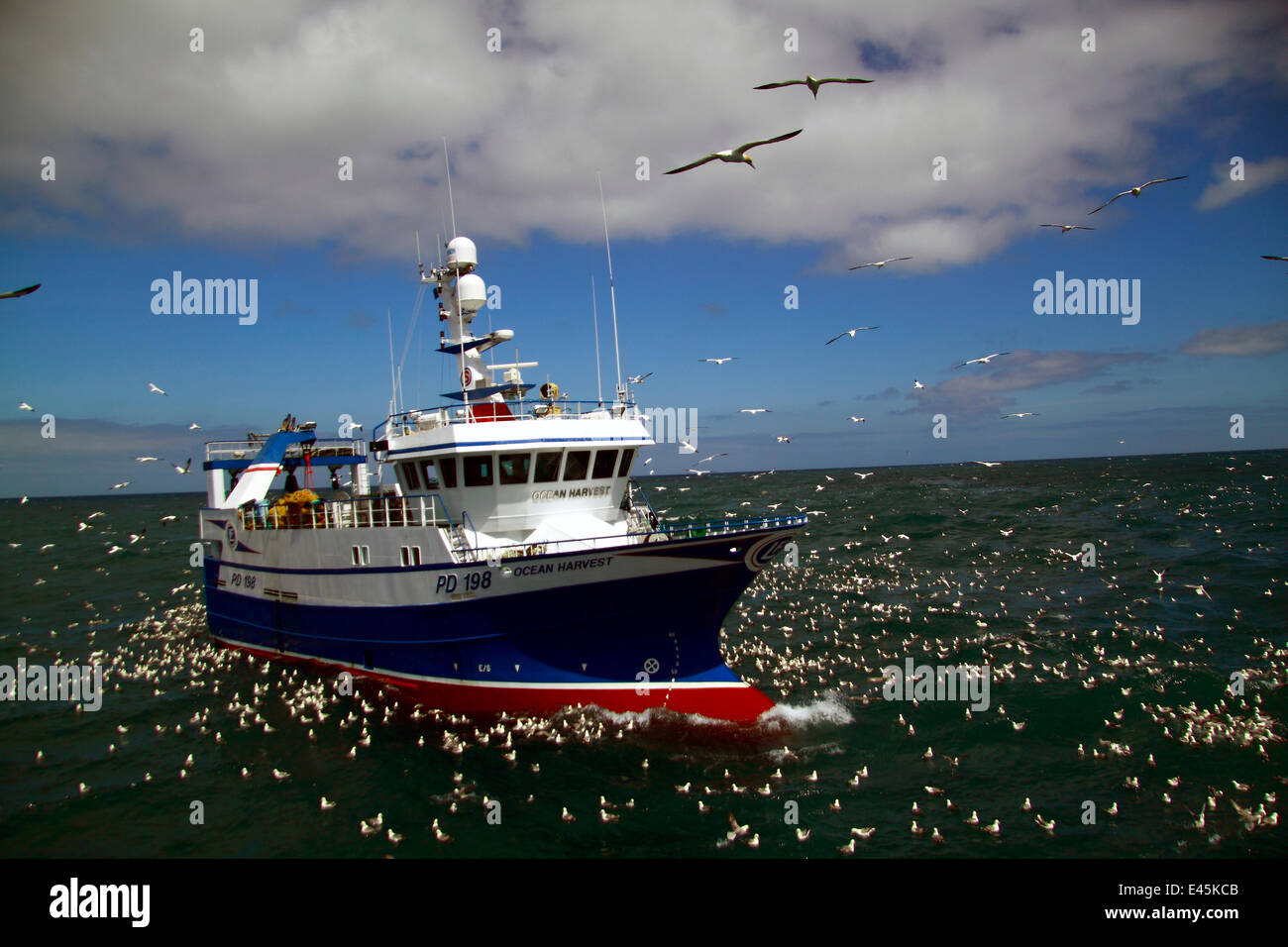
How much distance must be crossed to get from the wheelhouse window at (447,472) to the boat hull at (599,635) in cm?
202

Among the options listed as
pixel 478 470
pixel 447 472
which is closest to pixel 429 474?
pixel 447 472

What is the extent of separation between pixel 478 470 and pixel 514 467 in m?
0.78

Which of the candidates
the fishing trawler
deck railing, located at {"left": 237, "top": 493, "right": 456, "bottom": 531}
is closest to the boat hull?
the fishing trawler

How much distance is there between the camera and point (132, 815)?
Result: 12.6m

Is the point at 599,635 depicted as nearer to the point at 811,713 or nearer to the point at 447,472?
the point at 447,472

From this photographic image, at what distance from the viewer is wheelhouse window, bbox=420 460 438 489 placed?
16.4 meters

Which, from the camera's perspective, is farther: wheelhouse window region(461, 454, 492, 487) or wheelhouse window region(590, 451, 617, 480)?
wheelhouse window region(590, 451, 617, 480)

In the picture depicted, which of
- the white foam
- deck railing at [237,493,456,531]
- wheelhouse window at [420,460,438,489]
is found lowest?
the white foam

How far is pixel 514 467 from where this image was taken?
51.5 feet

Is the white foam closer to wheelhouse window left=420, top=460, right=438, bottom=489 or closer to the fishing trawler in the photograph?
the fishing trawler

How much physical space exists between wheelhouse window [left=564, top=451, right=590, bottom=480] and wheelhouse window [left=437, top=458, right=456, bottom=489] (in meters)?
2.44

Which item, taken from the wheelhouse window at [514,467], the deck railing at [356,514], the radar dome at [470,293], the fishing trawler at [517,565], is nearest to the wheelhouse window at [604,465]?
the fishing trawler at [517,565]
